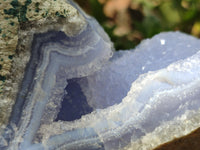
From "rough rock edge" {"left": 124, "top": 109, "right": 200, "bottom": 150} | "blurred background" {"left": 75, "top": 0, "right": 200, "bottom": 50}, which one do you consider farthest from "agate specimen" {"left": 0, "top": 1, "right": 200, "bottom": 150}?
"blurred background" {"left": 75, "top": 0, "right": 200, "bottom": 50}

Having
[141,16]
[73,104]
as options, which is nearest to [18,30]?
[73,104]

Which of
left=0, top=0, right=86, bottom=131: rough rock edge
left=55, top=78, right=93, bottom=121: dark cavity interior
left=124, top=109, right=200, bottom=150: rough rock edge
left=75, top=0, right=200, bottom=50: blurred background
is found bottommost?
left=75, top=0, right=200, bottom=50: blurred background

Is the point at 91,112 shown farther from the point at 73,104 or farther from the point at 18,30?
the point at 18,30

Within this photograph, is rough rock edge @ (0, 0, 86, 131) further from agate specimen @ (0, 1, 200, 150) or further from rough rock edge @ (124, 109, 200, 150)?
rough rock edge @ (124, 109, 200, 150)

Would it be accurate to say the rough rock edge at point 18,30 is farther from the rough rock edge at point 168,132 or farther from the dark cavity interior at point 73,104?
the rough rock edge at point 168,132

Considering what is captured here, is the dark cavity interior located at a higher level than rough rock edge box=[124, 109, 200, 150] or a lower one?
lower

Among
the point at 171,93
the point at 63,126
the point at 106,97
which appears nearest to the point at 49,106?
the point at 63,126

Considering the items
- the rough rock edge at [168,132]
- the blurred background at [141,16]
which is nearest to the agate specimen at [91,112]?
the rough rock edge at [168,132]
